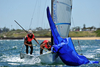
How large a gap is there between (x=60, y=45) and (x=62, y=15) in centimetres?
290

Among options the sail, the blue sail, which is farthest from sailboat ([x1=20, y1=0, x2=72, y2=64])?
the blue sail

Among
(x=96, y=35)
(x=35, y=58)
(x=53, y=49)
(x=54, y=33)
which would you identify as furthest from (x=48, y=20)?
(x=96, y=35)

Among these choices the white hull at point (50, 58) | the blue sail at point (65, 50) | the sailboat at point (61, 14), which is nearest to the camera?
the blue sail at point (65, 50)

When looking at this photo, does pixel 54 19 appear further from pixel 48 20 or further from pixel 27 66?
pixel 27 66

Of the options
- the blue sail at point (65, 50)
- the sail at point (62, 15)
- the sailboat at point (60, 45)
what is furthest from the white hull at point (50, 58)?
the sail at point (62, 15)

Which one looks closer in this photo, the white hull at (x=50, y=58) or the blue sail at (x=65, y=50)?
the blue sail at (x=65, y=50)

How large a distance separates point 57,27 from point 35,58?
2.58m

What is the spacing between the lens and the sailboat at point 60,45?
12.3m

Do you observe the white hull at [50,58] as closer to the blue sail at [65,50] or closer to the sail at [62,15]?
the blue sail at [65,50]

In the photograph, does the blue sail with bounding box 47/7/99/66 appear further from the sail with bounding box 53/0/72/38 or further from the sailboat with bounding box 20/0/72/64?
the sail with bounding box 53/0/72/38

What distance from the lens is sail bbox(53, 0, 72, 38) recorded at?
13920 mm

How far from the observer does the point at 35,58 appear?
529 inches

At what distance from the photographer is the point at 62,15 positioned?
47.0 feet

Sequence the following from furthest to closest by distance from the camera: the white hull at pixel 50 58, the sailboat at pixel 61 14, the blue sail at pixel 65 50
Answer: the sailboat at pixel 61 14
the white hull at pixel 50 58
the blue sail at pixel 65 50
